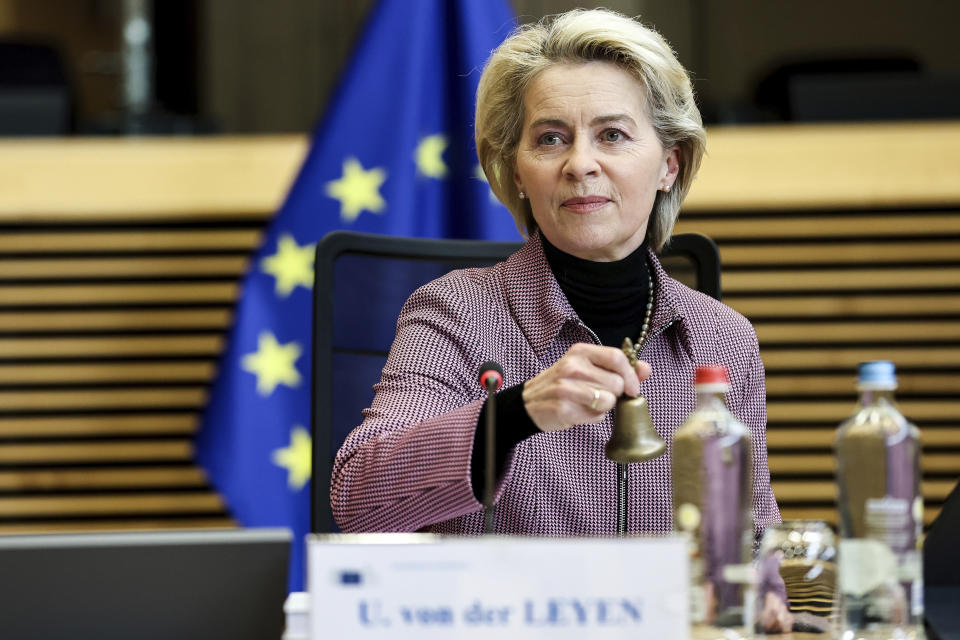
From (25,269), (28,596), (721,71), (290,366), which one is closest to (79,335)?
(25,269)

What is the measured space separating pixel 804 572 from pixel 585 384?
0.31 meters

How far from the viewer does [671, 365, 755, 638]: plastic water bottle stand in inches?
38.8

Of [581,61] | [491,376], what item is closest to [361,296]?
[581,61]

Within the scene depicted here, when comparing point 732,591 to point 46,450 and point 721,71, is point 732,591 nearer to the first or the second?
point 46,450

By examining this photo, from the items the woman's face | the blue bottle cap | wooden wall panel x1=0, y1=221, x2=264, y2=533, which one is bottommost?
wooden wall panel x1=0, y1=221, x2=264, y2=533

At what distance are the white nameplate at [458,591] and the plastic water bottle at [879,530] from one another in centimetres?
25

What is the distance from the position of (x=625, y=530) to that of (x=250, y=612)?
0.69 m

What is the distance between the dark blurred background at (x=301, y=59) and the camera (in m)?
3.40

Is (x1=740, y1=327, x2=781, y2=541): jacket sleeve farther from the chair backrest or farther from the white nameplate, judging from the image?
the white nameplate

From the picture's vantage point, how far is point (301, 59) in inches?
205

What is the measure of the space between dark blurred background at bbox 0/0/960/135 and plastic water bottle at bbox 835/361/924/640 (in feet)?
7.57

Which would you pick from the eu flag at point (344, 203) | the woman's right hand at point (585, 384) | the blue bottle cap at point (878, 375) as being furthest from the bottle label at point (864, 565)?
the eu flag at point (344, 203)

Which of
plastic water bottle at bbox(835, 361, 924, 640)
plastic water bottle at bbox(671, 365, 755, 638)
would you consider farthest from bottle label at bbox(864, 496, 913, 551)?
plastic water bottle at bbox(671, 365, 755, 638)

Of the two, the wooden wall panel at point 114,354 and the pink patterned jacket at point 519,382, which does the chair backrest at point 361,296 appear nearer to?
the pink patterned jacket at point 519,382
